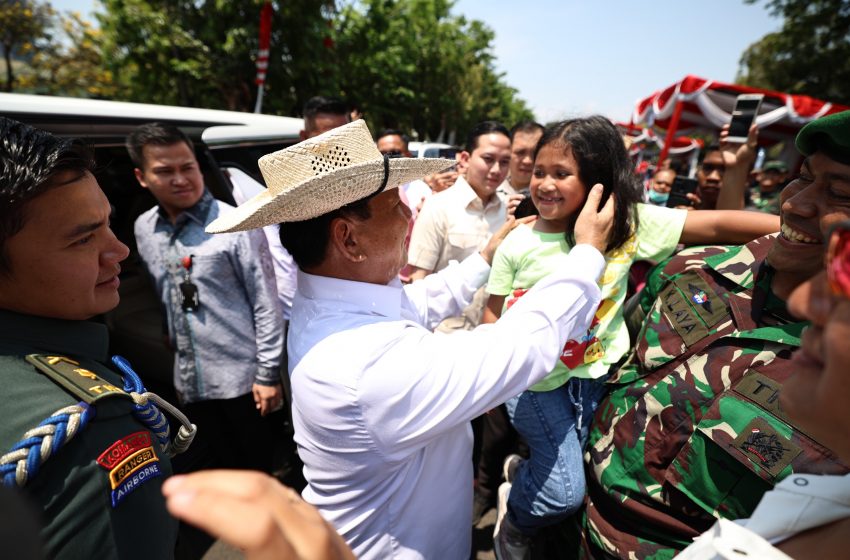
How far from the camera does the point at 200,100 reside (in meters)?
11.2

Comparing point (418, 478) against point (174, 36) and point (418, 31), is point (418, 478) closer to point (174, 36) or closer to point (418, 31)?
point (174, 36)

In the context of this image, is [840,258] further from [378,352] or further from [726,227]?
[726,227]

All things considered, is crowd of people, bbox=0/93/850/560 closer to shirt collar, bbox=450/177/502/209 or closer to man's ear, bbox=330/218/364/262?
man's ear, bbox=330/218/364/262

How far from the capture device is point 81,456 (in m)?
0.79

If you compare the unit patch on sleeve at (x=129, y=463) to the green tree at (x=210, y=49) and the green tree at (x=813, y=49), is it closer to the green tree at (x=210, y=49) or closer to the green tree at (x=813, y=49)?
the green tree at (x=210, y=49)

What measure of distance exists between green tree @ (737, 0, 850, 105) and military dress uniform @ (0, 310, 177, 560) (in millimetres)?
22743

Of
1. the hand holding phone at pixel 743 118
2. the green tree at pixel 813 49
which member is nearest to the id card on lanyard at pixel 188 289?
the hand holding phone at pixel 743 118

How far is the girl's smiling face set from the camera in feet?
5.90

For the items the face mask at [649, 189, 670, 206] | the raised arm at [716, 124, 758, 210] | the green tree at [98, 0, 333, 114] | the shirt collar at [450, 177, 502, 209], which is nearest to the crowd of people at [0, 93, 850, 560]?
the shirt collar at [450, 177, 502, 209]

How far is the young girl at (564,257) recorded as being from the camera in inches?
67.4

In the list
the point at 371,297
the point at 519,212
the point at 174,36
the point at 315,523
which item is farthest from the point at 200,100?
the point at 315,523

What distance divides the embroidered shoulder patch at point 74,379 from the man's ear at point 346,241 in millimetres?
645

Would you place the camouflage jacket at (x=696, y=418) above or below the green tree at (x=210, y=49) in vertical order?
below

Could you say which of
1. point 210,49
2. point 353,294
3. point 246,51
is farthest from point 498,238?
point 210,49
